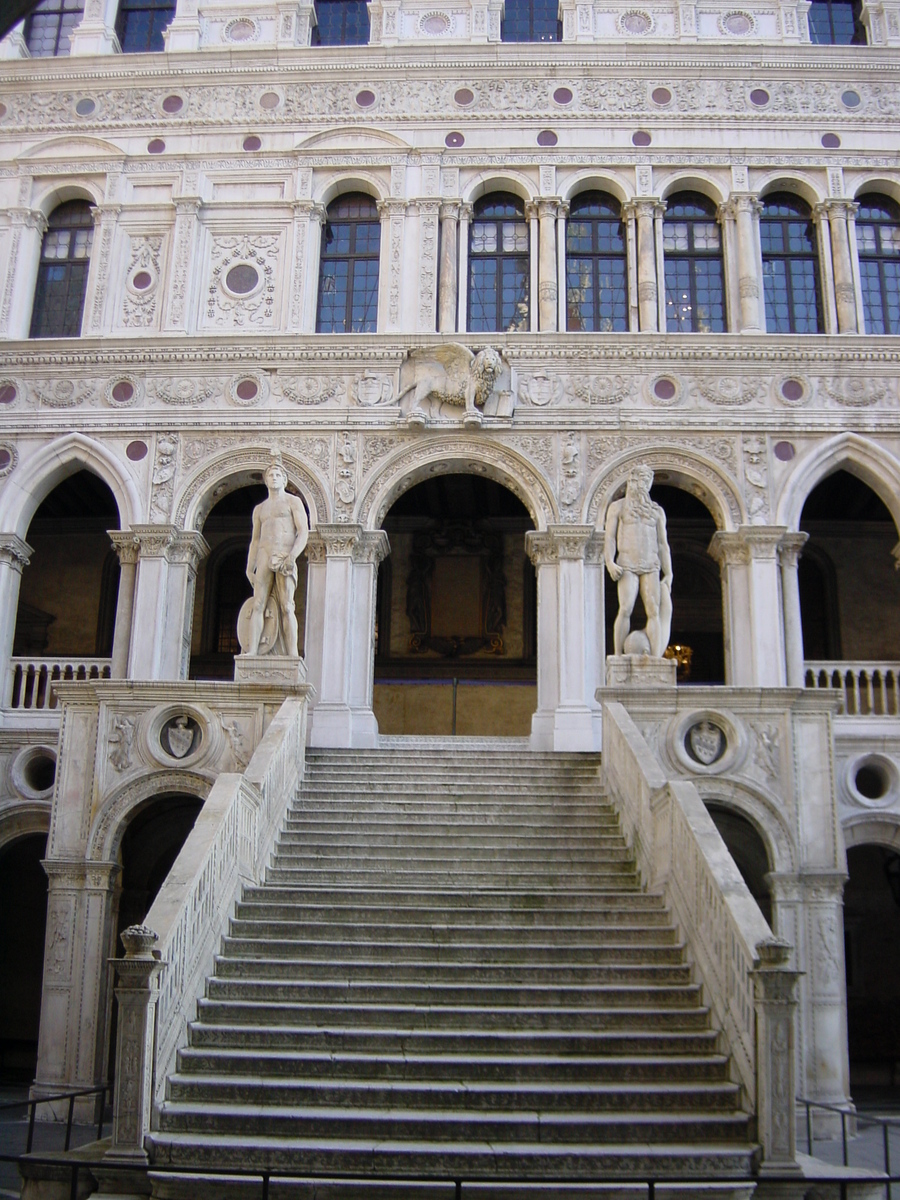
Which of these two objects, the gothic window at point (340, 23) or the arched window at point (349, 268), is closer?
the arched window at point (349, 268)

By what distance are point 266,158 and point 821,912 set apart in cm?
1489

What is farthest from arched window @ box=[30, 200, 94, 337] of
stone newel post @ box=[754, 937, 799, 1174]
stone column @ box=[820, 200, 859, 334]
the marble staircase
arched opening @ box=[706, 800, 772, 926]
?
stone newel post @ box=[754, 937, 799, 1174]

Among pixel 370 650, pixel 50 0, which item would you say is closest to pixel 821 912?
pixel 370 650

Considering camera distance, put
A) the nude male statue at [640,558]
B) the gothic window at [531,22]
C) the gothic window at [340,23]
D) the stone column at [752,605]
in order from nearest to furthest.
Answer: the nude male statue at [640,558], the stone column at [752,605], the gothic window at [531,22], the gothic window at [340,23]

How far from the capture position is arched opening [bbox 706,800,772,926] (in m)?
16.7

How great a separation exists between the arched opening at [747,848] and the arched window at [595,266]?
27.0ft

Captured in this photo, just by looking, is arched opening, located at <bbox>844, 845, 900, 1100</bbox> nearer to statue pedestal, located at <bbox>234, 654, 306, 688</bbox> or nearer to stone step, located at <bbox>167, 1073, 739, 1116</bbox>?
statue pedestal, located at <bbox>234, 654, 306, 688</bbox>

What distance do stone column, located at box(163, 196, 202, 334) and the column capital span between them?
4114 millimetres

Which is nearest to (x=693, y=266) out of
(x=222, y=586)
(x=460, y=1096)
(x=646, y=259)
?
(x=646, y=259)

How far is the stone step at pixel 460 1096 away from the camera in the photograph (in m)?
9.98

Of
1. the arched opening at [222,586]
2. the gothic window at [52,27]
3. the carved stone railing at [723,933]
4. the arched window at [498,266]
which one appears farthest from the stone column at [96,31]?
the carved stone railing at [723,933]

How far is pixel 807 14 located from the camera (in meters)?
22.6

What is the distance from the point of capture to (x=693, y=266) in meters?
21.6

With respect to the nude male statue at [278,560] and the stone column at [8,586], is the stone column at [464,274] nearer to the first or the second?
the nude male statue at [278,560]
